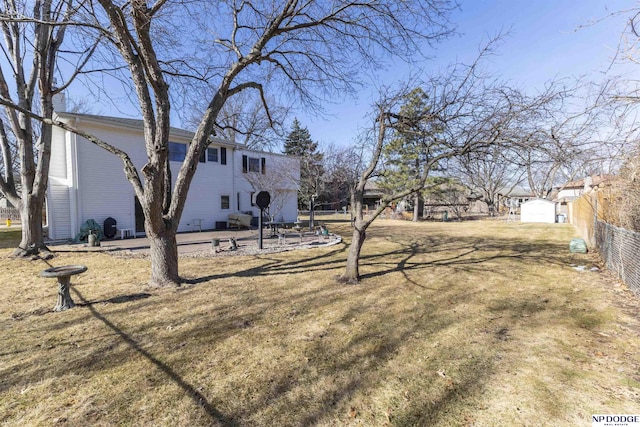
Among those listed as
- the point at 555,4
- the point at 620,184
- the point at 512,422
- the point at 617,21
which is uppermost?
the point at 555,4

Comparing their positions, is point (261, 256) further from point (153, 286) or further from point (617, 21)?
point (617, 21)

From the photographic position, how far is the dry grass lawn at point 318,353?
7.88 ft

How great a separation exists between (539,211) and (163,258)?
99.4 feet

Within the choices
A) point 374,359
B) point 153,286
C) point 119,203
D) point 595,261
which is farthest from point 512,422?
point 119,203

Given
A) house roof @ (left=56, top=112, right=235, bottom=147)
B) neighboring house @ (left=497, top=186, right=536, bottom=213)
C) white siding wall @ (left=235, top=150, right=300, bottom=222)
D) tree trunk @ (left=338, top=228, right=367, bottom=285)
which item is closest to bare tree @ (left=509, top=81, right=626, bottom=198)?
tree trunk @ (left=338, top=228, right=367, bottom=285)

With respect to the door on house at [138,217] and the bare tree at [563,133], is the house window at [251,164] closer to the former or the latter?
the door on house at [138,217]

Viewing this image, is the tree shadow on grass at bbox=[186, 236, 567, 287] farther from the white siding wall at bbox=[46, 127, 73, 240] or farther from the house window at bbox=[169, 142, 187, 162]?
the white siding wall at bbox=[46, 127, 73, 240]

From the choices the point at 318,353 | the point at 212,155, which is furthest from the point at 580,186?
the point at 318,353

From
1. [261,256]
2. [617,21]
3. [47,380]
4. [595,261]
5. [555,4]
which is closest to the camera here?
[47,380]

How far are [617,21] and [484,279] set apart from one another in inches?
197

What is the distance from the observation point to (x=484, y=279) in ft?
22.0

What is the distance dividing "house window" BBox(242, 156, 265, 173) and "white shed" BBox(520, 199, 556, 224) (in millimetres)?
23737

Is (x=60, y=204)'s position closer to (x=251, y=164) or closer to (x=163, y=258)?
(x=251, y=164)

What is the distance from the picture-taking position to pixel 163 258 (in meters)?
5.71
